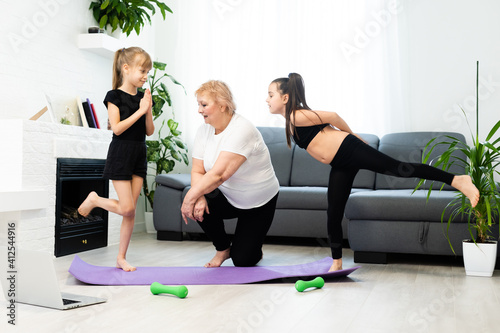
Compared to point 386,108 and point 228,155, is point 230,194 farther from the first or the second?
point 386,108

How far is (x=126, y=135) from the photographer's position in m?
2.83

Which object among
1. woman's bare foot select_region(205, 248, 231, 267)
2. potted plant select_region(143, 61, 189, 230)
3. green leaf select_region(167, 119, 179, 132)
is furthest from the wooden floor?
green leaf select_region(167, 119, 179, 132)

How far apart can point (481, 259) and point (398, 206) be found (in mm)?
534

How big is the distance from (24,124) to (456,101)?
11.0 ft

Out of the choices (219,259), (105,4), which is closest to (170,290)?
(219,259)

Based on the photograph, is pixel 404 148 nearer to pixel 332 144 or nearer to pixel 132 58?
pixel 332 144

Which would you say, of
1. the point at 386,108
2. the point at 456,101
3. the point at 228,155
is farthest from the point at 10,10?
the point at 456,101

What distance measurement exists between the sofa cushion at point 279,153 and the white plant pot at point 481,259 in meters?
1.88

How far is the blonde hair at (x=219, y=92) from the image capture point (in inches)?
106

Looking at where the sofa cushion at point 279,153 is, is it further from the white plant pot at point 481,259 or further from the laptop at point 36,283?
the laptop at point 36,283

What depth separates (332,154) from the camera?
9.05 ft

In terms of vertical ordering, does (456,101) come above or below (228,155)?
above

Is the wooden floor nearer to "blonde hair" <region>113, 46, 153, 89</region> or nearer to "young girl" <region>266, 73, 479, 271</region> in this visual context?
"young girl" <region>266, 73, 479, 271</region>

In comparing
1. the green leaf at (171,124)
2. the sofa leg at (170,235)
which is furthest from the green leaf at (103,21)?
the sofa leg at (170,235)
